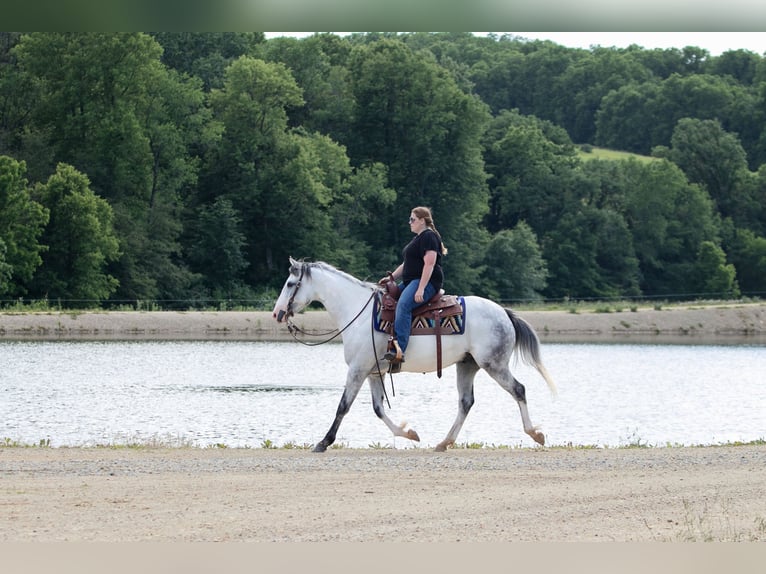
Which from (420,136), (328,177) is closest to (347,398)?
(328,177)

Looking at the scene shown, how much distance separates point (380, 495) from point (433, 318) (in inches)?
151

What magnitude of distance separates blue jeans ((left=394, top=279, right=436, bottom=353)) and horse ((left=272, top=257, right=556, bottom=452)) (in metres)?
0.21

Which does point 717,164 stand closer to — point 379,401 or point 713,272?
point 713,272

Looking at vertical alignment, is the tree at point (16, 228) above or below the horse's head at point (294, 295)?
below

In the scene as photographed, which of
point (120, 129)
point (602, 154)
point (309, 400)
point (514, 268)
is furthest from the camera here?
point (602, 154)

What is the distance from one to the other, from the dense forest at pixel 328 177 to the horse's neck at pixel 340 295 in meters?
39.4

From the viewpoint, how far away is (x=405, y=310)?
1426cm

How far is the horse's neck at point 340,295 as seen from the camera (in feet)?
48.6

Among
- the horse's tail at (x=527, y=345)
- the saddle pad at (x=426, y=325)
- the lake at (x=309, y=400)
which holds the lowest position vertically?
the lake at (x=309, y=400)

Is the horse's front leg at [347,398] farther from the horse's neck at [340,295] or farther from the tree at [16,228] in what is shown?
the tree at [16,228]

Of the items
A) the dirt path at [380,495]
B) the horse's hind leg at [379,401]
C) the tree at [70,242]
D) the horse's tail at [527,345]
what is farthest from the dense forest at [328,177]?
the dirt path at [380,495]

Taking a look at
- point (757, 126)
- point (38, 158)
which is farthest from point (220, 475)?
point (757, 126)

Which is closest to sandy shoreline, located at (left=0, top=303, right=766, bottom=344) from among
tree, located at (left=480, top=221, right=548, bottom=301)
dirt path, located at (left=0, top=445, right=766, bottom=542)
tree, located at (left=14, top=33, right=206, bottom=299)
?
tree, located at (left=14, top=33, right=206, bottom=299)

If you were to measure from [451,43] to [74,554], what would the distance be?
113 metres
